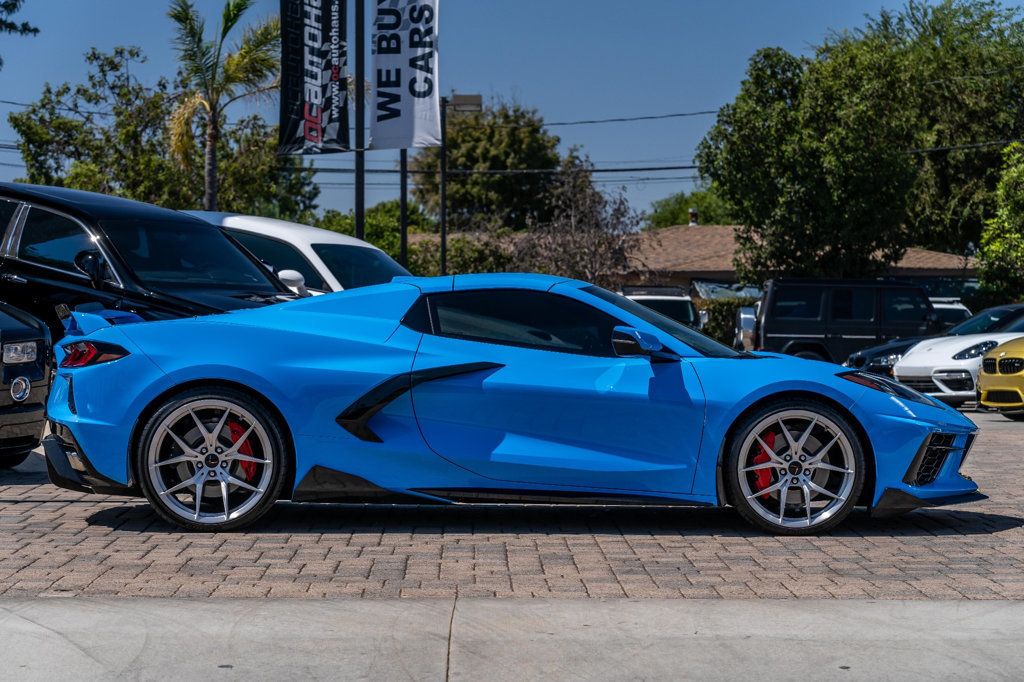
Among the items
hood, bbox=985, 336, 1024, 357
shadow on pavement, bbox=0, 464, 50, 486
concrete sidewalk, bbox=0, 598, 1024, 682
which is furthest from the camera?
hood, bbox=985, 336, 1024, 357

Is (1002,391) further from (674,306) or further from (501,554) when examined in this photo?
(501,554)

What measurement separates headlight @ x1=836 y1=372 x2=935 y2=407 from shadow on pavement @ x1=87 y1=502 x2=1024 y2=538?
714mm

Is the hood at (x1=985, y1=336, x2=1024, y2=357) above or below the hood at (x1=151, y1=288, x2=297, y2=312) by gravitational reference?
below

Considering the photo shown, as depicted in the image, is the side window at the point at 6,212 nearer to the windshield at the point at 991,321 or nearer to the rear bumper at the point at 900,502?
the rear bumper at the point at 900,502

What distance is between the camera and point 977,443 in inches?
489

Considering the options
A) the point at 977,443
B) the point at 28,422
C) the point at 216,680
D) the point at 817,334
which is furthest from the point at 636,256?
the point at 216,680

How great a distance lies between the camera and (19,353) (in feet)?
28.9

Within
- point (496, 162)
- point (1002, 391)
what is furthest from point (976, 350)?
point (496, 162)

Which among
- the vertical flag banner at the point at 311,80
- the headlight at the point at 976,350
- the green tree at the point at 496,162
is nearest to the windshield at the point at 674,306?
the vertical flag banner at the point at 311,80

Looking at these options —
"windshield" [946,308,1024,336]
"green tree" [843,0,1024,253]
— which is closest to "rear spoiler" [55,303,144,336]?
"windshield" [946,308,1024,336]

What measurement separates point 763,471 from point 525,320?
1.43 m

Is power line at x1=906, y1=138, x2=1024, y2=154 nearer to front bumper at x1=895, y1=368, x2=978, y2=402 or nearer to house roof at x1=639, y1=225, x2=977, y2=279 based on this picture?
house roof at x1=639, y1=225, x2=977, y2=279

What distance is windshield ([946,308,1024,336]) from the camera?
18641mm

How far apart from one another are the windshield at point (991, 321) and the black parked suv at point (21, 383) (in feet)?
44.5
